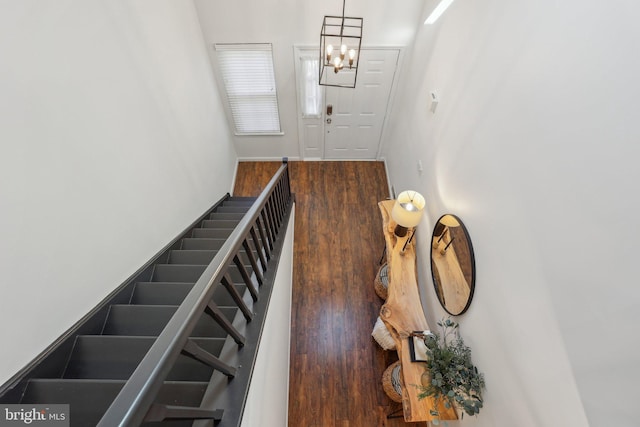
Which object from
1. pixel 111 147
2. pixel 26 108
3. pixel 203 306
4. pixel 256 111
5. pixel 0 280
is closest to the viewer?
pixel 203 306

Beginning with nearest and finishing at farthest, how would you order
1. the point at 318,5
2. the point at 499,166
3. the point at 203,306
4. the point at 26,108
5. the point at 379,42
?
the point at 203,306, the point at 26,108, the point at 499,166, the point at 318,5, the point at 379,42

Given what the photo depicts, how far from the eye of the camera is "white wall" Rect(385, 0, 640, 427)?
1024 millimetres

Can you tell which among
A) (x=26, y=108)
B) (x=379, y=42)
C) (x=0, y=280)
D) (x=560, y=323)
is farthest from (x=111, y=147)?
(x=379, y=42)

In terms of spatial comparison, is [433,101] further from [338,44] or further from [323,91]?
[323,91]

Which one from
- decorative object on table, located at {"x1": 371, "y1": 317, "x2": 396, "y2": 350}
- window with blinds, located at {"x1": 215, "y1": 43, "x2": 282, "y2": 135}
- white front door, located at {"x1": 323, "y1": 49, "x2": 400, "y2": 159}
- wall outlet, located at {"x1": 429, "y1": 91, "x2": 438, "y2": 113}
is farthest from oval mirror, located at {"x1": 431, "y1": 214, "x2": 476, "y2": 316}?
window with blinds, located at {"x1": 215, "y1": 43, "x2": 282, "y2": 135}

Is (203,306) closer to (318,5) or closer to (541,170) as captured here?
(541,170)

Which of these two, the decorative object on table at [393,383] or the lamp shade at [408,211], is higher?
the lamp shade at [408,211]

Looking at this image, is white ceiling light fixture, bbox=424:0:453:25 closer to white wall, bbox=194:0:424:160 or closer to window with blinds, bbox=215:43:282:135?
white wall, bbox=194:0:424:160

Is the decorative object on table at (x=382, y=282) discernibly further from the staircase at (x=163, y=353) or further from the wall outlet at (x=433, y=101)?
the wall outlet at (x=433, y=101)

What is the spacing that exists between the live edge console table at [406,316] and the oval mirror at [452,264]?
0.74 ft

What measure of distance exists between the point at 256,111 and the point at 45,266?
11.5 ft

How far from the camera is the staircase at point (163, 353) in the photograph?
2.44 ft

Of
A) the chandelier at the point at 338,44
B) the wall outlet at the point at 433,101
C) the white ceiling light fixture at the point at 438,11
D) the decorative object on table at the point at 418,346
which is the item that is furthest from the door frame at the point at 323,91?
the decorative object on table at the point at 418,346

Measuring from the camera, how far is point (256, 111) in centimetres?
439
